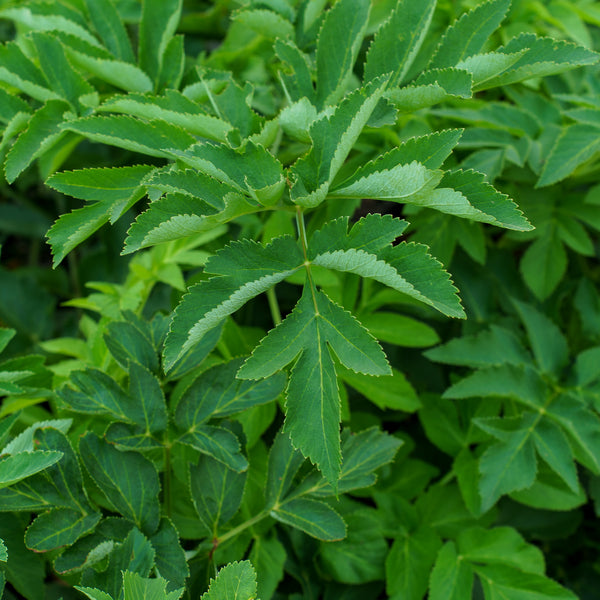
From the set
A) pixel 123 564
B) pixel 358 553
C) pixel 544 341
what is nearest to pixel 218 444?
pixel 123 564

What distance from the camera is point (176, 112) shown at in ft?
2.43

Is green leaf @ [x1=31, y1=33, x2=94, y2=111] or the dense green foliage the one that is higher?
green leaf @ [x1=31, y1=33, x2=94, y2=111]

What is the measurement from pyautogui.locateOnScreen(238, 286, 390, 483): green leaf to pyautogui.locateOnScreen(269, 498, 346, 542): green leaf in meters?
0.21

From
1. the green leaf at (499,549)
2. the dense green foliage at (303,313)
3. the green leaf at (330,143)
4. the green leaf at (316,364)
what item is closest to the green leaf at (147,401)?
the dense green foliage at (303,313)

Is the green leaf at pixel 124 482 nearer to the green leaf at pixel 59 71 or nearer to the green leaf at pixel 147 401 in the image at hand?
the green leaf at pixel 147 401

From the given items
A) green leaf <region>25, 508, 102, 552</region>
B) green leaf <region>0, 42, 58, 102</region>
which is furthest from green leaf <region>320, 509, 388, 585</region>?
green leaf <region>0, 42, 58, 102</region>

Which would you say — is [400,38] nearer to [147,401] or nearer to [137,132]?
[137,132]

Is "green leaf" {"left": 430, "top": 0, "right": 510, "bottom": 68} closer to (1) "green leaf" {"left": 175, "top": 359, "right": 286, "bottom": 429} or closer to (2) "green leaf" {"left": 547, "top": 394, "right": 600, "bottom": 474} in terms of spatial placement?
(1) "green leaf" {"left": 175, "top": 359, "right": 286, "bottom": 429}

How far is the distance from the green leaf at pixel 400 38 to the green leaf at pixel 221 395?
44 centimetres

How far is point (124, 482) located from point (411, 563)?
497 mm

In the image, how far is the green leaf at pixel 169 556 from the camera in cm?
72

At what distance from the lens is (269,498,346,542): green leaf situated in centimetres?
78

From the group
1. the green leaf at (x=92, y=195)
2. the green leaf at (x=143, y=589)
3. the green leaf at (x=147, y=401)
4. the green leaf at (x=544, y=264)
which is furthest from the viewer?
the green leaf at (x=544, y=264)

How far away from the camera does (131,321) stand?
88cm
